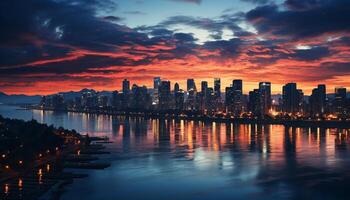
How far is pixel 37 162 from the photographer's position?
103 ft

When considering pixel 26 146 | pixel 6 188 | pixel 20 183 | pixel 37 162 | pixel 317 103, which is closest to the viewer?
pixel 6 188

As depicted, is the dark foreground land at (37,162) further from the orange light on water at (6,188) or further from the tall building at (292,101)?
the tall building at (292,101)

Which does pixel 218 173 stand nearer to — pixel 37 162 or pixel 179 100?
pixel 37 162

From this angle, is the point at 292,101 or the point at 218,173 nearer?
the point at 218,173

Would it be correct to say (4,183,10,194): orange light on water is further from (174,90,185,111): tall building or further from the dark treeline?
(174,90,185,111): tall building

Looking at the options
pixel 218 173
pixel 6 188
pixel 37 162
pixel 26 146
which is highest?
pixel 26 146

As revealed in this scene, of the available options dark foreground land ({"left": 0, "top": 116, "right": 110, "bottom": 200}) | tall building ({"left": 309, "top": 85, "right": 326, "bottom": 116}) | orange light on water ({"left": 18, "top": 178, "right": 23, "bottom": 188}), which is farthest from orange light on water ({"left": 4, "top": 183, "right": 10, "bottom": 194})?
tall building ({"left": 309, "top": 85, "right": 326, "bottom": 116})

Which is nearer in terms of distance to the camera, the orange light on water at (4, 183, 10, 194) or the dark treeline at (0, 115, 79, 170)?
the orange light on water at (4, 183, 10, 194)

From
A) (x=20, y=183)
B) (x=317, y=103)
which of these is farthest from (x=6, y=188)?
(x=317, y=103)

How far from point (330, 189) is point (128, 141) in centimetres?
3248

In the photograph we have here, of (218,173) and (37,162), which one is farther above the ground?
(37,162)

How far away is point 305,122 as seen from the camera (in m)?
98.6

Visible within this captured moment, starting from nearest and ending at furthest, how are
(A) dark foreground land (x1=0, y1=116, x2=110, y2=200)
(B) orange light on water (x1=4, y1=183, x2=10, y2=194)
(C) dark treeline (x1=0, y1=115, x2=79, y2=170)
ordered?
(B) orange light on water (x1=4, y1=183, x2=10, y2=194) → (A) dark foreground land (x1=0, y1=116, x2=110, y2=200) → (C) dark treeline (x1=0, y1=115, x2=79, y2=170)

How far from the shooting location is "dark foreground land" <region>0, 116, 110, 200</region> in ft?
77.5
